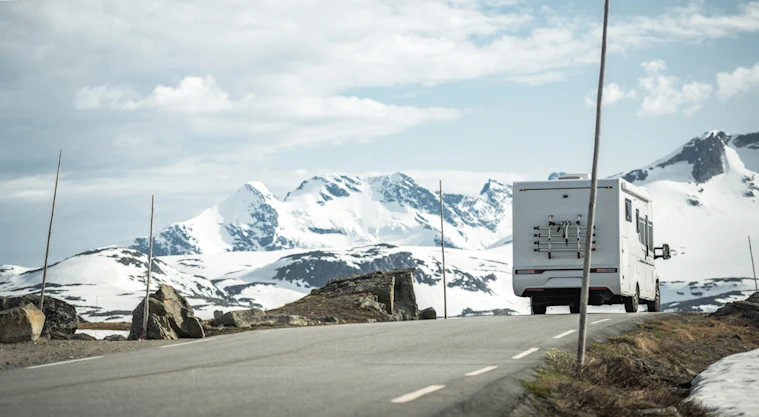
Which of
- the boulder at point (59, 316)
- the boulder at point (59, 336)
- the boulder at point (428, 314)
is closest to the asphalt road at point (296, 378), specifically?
the boulder at point (59, 336)

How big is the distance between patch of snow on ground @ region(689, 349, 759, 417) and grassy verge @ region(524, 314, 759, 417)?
13.3 inches

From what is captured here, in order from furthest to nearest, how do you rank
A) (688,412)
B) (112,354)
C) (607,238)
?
(607,238) → (112,354) → (688,412)

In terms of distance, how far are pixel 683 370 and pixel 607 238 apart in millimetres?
9230

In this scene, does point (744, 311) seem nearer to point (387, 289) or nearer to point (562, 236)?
point (562, 236)

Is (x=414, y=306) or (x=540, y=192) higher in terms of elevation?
(x=540, y=192)

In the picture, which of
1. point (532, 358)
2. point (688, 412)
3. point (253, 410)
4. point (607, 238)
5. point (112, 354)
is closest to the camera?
point (253, 410)

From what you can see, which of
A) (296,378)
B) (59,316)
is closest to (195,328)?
(59,316)

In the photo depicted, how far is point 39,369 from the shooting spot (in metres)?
14.0

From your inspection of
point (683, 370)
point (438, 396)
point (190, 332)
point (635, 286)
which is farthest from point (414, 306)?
point (438, 396)

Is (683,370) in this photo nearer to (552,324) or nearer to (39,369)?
(552,324)

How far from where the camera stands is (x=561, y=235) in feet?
97.1

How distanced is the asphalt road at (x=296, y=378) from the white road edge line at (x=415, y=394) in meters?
0.01

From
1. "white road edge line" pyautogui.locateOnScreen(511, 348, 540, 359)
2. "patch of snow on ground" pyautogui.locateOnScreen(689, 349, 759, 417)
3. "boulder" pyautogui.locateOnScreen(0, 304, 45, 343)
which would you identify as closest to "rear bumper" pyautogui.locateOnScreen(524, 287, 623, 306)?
"patch of snow on ground" pyautogui.locateOnScreen(689, 349, 759, 417)

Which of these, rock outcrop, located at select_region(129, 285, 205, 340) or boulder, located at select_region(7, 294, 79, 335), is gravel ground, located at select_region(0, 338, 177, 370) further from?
boulder, located at select_region(7, 294, 79, 335)
